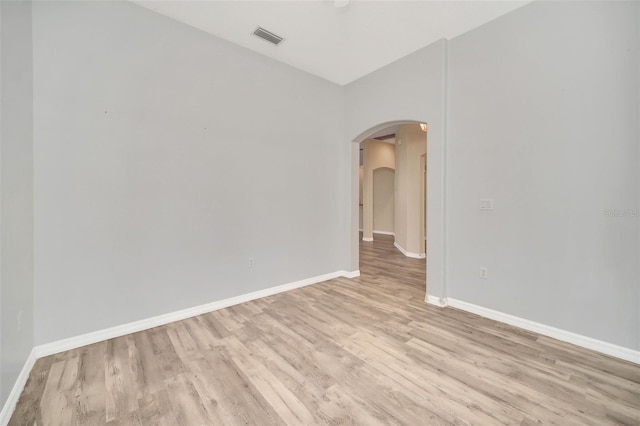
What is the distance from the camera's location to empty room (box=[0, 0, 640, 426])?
164cm

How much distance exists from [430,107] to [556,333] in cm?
262

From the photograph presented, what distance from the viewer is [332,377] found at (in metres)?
1.78

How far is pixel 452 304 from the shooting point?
3.01 meters

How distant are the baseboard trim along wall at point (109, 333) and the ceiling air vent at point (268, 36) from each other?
121 inches

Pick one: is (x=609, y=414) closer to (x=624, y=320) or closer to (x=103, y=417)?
(x=624, y=320)

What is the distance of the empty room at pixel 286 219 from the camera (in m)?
1.64

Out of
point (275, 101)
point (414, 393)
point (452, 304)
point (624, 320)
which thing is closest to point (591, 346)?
point (624, 320)

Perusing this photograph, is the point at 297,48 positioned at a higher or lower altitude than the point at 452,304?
higher

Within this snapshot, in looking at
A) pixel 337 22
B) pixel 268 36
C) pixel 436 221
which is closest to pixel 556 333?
pixel 436 221

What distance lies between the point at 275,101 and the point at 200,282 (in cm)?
245

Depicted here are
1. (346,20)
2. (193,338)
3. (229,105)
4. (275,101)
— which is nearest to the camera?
(193,338)

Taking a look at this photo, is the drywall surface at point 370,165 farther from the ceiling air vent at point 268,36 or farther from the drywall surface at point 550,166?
the ceiling air vent at point 268,36

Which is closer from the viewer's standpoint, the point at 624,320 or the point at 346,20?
the point at 624,320

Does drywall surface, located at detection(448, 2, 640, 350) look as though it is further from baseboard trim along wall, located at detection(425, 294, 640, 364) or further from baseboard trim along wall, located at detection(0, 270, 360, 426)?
baseboard trim along wall, located at detection(0, 270, 360, 426)
